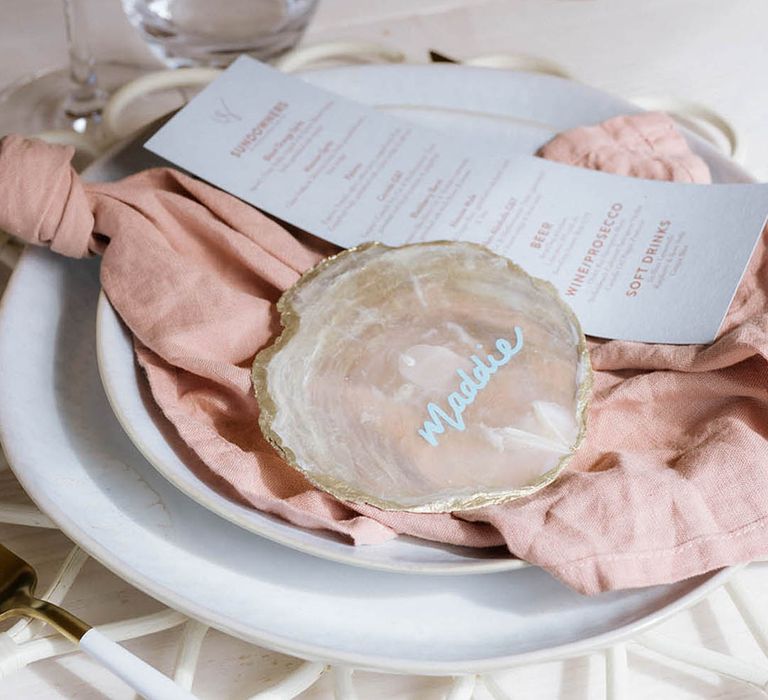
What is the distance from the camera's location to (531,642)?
15.4 inches

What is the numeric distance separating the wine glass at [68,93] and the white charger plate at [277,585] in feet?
1.03

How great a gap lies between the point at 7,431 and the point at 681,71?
547 millimetres

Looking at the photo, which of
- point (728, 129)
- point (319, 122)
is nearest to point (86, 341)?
point (319, 122)

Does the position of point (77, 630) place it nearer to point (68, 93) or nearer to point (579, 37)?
point (68, 93)

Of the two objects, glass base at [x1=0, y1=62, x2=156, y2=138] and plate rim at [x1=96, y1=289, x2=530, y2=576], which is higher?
plate rim at [x1=96, y1=289, x2=530, y2=576]

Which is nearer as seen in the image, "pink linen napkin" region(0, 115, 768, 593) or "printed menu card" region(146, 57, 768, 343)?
"pink linen napkin" region(0, 115, 768, 593)

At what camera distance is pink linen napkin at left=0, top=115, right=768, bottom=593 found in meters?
0.40

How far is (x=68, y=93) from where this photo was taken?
0.76 meters

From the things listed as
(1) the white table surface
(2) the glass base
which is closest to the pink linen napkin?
(1) the white table surface

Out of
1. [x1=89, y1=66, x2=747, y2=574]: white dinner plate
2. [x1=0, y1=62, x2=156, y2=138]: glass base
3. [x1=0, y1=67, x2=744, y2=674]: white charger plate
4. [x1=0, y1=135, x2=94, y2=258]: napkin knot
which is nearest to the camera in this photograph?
[x1=0, y1=67, x2=744, y2=674]: white charger plate

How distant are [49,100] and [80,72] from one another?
0.04 meters

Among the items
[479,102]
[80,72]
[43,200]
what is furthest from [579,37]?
[43,200]

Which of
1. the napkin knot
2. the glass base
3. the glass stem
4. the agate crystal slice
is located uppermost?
the napkin knot

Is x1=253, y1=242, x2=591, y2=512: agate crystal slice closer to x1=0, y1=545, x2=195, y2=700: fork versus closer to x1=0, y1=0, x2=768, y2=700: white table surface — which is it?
x1=0, y1=545, x2=195, y2=700: fork
